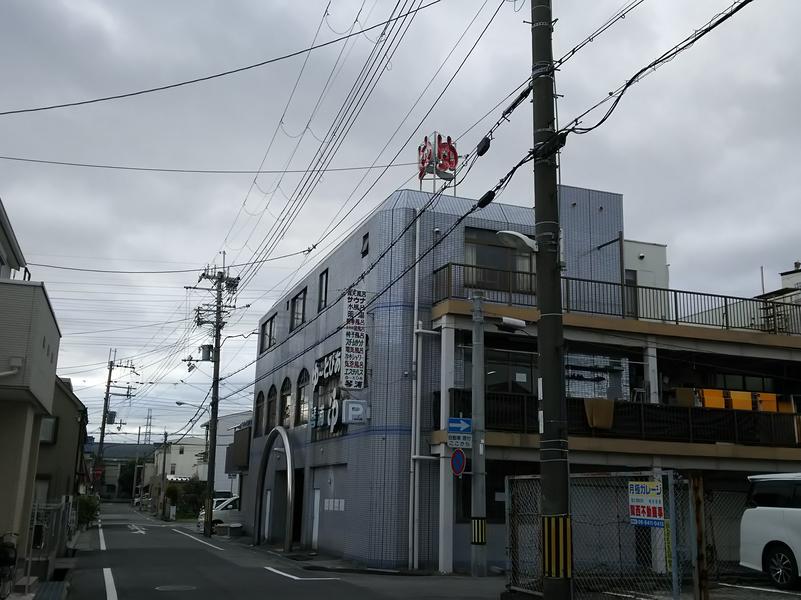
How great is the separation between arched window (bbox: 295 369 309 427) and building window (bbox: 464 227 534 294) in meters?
8.66

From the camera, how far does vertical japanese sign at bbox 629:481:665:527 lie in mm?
10016

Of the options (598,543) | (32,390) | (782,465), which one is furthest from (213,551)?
(782,465)

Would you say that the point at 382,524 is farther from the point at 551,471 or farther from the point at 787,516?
the point at 551,471

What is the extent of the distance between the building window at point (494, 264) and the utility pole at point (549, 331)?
11.4 metres

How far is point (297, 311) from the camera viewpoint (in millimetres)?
31469

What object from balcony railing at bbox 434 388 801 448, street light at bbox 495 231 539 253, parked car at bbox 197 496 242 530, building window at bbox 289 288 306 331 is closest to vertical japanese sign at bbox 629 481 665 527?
street light at bbox 495 231 539 253

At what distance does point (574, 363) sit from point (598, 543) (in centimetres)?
504

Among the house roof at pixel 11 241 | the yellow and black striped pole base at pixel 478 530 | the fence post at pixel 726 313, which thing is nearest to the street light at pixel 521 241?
the yellow and black striped pole base at pixel 478 530

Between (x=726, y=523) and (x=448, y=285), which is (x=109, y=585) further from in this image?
(x=726, y=523)

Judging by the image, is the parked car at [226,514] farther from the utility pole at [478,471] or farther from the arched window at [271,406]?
the utility pole at [478,471]

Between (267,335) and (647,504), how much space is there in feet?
93.8

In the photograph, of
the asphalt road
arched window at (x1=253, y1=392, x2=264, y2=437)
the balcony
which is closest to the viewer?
the balcony

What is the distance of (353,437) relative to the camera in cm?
2259

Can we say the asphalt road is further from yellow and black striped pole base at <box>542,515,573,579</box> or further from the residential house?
yellow and black striped pole base at <box>542,515,573,579</box>
